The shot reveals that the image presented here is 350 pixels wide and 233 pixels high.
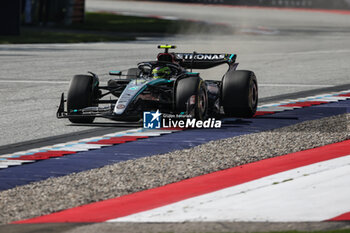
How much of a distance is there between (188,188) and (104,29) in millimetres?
29260

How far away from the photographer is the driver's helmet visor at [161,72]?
38.8 ft

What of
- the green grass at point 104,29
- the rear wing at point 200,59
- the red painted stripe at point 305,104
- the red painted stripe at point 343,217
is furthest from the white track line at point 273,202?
the green grass at point 104,29

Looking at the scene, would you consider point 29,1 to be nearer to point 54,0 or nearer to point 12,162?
point 54,0

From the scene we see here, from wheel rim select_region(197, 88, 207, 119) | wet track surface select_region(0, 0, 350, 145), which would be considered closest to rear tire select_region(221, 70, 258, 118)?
wheel rim select_region(197, 88, 207, 119)

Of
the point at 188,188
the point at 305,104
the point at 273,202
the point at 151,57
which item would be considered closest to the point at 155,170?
the point at 188,188

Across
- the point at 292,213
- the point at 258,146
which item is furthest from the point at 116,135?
the point at 292,213

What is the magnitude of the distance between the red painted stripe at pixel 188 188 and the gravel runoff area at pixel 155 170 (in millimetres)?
153

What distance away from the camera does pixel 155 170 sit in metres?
8.70

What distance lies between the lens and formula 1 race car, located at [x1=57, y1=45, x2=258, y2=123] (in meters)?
11.1

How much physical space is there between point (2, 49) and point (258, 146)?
59.6ft

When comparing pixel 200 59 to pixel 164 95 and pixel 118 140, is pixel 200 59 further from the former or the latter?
pixel 118 140

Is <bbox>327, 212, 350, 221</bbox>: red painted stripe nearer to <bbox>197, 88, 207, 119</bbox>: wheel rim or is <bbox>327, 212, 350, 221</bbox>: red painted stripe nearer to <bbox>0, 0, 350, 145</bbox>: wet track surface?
<bbox>197, 88, 207, 119</bbox>: wheel rim

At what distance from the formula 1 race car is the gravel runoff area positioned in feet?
2.92

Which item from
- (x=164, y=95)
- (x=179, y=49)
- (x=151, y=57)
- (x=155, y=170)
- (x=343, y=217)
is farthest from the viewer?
(x=179, y=49)
